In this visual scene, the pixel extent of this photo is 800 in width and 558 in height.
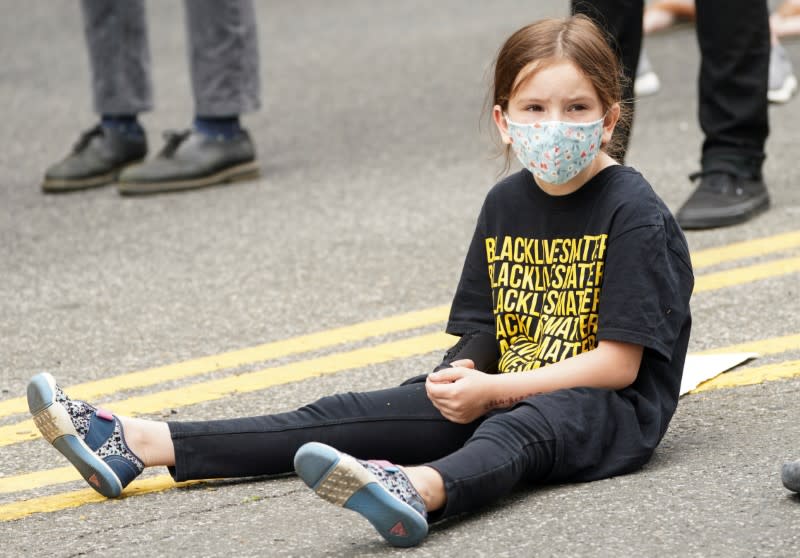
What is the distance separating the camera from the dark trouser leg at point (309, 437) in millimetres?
2836

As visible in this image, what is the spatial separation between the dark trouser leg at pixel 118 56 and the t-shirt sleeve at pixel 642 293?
12.2 feet

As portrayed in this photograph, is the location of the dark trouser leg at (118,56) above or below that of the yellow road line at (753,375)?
above

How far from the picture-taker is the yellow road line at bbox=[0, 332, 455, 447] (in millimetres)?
3391

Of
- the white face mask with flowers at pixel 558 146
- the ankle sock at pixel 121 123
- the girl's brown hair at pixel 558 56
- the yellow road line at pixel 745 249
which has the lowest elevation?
the yellow road line at pixel 745 249

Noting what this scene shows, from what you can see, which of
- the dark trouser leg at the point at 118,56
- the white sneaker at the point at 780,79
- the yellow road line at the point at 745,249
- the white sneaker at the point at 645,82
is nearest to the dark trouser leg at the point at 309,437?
the yellow road line at the point at 745,249

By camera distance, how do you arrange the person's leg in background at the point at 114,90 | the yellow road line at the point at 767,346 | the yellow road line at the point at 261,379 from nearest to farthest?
the yellow road line at the point at 261,379 → the yellow road line at the point at 767,346 → the person's leg in background at the point at 114,90

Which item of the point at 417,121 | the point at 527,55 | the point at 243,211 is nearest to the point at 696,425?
the point at 527,55

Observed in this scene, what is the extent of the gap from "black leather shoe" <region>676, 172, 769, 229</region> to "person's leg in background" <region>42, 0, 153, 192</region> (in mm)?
2404

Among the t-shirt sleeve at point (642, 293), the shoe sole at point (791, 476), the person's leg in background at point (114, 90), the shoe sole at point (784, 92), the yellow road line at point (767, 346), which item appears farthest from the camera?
the shoe sole at point (784, 92)

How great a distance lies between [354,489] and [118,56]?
161 inches

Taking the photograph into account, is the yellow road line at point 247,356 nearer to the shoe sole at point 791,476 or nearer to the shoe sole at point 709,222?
the shoe sole at point 709,222

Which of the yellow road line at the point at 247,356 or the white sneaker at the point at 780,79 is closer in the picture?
the yellow road line at the point at 247,356

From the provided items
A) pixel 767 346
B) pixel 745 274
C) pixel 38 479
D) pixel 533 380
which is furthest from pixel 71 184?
pixel 533 380

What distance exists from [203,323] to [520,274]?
4.79 feet
